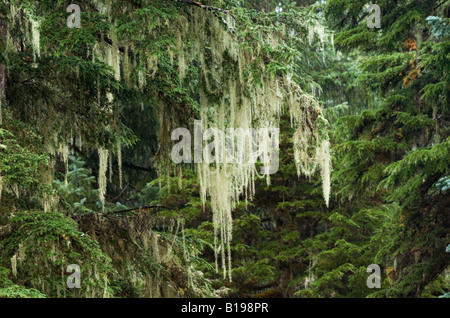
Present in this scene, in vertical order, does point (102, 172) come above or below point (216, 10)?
below

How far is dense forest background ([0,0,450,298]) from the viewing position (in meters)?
5.22

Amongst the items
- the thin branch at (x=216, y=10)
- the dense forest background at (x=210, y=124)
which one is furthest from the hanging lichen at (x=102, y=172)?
the thin branch at (x=216, y=10)

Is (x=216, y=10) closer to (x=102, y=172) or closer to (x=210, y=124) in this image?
(x=210, y=124)

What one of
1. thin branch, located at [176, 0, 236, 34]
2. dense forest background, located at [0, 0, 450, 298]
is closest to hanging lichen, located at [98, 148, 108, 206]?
dense forest background, located at [0, 0, 450, 298]

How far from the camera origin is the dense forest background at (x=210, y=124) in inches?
206

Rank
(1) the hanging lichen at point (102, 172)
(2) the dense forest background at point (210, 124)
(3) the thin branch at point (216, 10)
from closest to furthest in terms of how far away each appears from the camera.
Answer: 1. (2) the dense forest background at point (210, 124)
2. (3) the thin branch at point (216, 10)
3. (1) the hanging lichen at point (102, 172)

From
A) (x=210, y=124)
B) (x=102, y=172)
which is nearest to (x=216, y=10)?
(x=210, y=124)

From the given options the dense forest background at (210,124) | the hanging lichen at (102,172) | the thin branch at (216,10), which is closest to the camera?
the dense forest background at (210,124)

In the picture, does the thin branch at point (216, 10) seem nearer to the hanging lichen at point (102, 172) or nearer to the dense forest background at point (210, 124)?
the dense forest background at point (210, 124)

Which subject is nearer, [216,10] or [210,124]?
[216,10]

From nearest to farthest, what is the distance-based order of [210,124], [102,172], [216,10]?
[216,10] → [102,172] → [210,124]

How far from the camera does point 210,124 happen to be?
6883 millimetres

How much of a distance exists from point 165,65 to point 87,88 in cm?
99

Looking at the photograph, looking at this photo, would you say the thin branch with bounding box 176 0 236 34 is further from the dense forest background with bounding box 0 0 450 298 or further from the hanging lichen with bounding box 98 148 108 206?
the hanging lichen with bounding box 98 148 108 206
